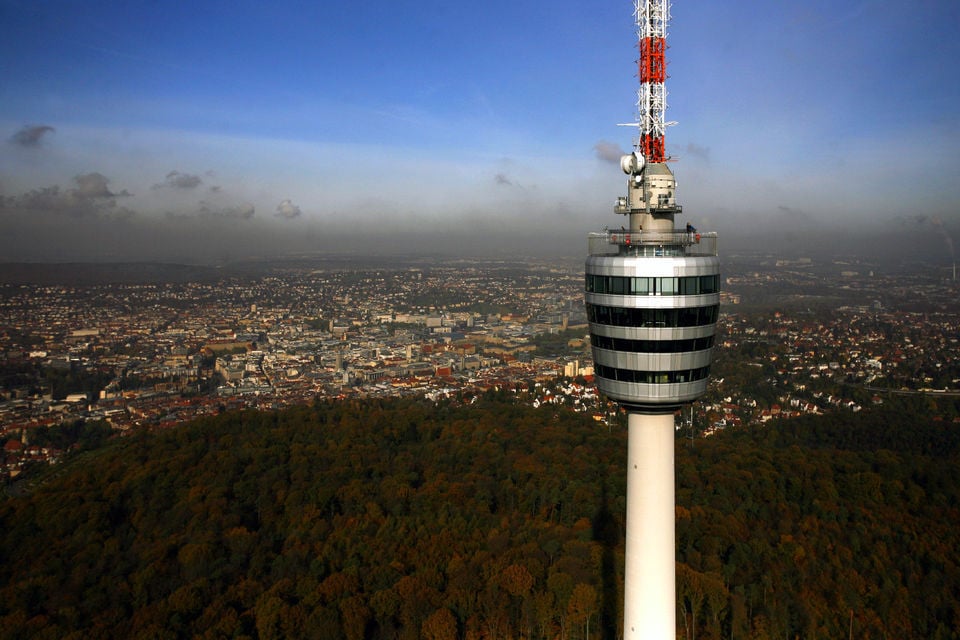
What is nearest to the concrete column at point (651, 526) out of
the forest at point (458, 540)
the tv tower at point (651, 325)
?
the tv tower at point (651, 325)

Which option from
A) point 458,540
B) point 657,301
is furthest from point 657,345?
point 458,540

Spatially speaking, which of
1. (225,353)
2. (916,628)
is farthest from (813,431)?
(225,353)

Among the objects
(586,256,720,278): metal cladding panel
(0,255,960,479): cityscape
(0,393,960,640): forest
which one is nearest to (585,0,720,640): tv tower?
(586,256,720,278): metal cladding panel

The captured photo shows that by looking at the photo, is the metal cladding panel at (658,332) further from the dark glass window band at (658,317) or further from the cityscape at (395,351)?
the cityscape at (395,351)

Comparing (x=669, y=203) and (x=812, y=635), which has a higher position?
(x=669, y=203)

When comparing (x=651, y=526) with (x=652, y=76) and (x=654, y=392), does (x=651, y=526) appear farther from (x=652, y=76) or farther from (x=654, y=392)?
(x=652, y=76)

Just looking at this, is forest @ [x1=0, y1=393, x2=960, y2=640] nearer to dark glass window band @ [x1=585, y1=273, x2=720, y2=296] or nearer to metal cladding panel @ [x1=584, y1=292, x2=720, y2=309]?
metal cladding panel @ [x1=584, y1=292, x2=720, y2=309]

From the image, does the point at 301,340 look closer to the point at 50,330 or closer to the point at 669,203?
the point at 50,330
